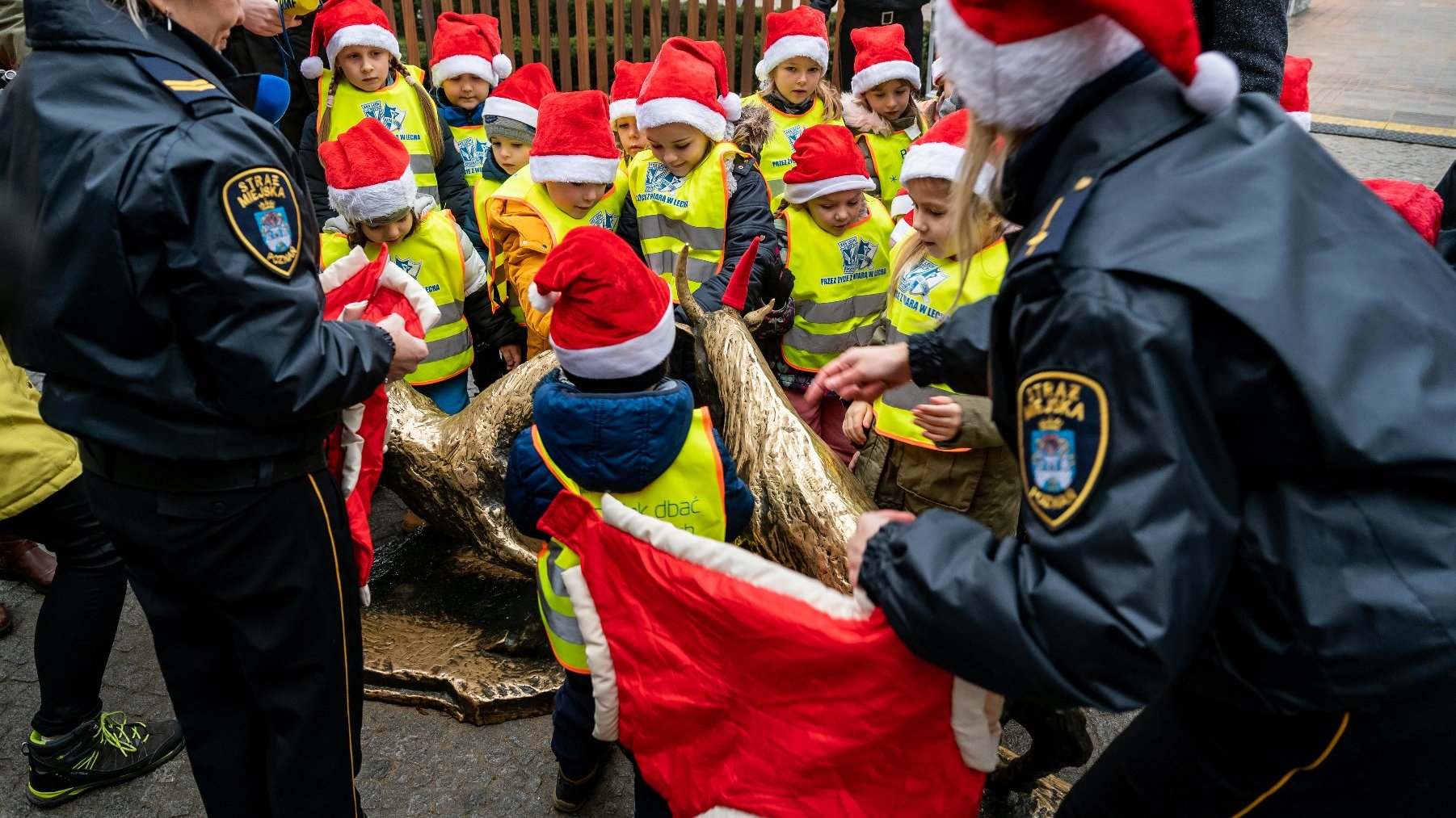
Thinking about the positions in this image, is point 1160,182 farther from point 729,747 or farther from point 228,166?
point 228,166

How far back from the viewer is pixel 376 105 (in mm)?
4820

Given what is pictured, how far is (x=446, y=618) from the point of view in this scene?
3146 millimetres

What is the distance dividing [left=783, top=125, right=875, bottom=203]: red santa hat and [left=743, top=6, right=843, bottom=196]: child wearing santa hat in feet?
4.85

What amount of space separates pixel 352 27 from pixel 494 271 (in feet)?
5.05

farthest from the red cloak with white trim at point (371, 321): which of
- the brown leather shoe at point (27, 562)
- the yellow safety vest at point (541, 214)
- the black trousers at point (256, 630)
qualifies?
the brown leather shoe at point (27, 562)

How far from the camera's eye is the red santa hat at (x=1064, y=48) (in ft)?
3.76

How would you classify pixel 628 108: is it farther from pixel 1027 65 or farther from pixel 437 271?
pixel 1027 65

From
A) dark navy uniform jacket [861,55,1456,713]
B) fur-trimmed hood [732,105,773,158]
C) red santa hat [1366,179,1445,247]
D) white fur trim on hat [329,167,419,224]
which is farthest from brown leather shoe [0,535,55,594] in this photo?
red santa hat [1366,179,1445,247]

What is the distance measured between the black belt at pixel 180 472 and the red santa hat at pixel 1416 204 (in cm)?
276

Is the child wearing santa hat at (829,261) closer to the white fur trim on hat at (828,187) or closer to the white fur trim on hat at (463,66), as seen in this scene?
the white fur trim on hat at (828,187)

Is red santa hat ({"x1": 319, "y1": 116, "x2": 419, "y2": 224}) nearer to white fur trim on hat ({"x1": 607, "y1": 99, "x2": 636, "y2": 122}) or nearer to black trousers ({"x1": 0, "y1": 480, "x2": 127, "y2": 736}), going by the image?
black trousers ({"x1": 0, "y1": 480, "x2": 127, "y2": 736})

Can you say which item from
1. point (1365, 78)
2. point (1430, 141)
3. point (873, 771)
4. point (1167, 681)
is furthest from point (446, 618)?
point (1365, 78)

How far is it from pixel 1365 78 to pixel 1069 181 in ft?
44.6

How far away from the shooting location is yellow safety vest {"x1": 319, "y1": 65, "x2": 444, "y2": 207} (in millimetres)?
4711
